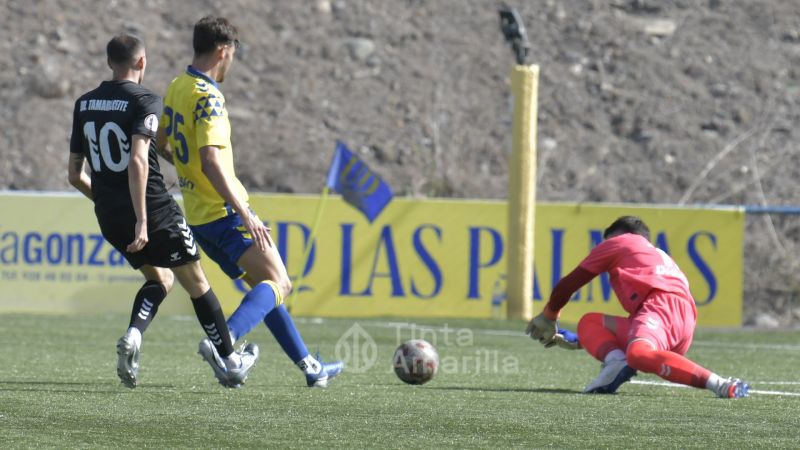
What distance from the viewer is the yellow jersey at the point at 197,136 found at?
6930 millimetres

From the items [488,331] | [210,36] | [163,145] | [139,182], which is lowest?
Answer: [488,331]

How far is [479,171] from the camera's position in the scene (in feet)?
72.7

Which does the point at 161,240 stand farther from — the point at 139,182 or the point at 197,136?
the point at 197,136

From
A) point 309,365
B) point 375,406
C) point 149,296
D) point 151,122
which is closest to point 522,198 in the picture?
point 309,365

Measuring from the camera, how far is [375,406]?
21.5 feet

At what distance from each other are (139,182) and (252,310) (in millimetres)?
830

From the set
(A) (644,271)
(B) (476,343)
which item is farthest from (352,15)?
(A) (644,271)

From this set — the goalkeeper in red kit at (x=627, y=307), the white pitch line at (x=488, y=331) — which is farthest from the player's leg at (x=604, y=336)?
the white pitch line at (x=488, y=331)

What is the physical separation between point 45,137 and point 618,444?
1692 cm

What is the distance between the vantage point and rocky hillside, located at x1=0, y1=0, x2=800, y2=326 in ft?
70.9

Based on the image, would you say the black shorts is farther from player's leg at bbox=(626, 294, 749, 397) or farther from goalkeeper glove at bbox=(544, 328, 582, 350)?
player's leg at bbox=(626, 294, 749, 397)

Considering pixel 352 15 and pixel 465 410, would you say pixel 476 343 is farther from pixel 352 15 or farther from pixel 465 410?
pixel 352 15

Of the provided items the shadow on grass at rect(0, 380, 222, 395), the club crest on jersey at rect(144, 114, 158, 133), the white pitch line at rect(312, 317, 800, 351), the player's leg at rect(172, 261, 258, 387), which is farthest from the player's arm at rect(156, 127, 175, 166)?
the white pitch line at rect(312, 317, 800, 351)

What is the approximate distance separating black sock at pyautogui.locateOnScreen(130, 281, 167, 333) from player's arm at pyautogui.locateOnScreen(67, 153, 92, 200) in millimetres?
576
